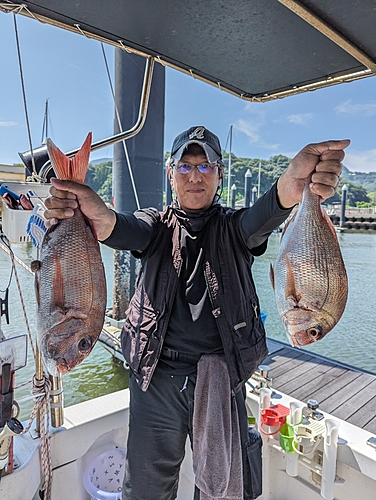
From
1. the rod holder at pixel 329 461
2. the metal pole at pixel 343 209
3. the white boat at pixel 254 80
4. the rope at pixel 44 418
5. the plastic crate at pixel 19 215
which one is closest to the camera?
the plastic crate at pixel 19 215

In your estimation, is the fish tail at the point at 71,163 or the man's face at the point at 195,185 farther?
the man's face at the point at 195,185

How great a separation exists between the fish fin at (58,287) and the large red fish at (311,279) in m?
0.75

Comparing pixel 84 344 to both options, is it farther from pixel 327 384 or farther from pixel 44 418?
pixel 327 384

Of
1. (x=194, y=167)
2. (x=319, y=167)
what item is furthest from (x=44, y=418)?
(x=319, y=167)

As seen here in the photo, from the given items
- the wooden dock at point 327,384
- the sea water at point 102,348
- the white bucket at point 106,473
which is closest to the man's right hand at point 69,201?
the white bucket at point 106,473

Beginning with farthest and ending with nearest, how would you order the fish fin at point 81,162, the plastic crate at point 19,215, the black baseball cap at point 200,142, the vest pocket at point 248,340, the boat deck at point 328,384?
the boat deck at point 328,384, the black baseball cap at point 200,142, the vest pocket at point 248,340, the plastic crate at point 19,215, the fish fin at point 81,162

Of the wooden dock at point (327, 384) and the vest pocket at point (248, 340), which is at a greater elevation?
the vest pocket at point (248, 340)

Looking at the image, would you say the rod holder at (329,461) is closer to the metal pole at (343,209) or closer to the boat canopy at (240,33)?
the boat canopy at (240,33)

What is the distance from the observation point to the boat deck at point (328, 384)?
2816mm

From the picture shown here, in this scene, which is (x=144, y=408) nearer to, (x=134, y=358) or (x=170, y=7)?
(x=134, y=358)

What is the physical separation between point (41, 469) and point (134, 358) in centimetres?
103

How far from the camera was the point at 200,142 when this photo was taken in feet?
5.91

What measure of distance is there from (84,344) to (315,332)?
78cm

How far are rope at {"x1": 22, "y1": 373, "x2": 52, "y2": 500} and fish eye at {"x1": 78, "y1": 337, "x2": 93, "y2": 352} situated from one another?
1.06 m
